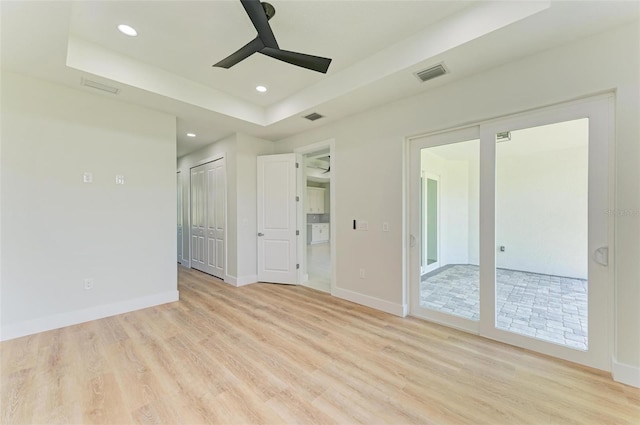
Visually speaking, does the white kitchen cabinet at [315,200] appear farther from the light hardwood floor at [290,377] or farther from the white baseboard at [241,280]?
the light hardwood floor at [290,377]

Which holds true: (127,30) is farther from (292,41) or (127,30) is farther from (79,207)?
(79,207)

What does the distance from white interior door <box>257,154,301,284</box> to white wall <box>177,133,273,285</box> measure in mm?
127

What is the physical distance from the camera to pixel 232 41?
2596 mm

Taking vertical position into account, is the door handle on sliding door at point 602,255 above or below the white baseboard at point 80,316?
above

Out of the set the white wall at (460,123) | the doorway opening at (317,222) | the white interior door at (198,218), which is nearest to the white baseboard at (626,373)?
the white wall at (460,123)

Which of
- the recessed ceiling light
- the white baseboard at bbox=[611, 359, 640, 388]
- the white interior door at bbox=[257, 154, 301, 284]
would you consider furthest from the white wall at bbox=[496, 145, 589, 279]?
the recessed ceiling light

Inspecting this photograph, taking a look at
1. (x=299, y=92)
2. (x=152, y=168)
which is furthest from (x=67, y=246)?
(x=299, y=92)

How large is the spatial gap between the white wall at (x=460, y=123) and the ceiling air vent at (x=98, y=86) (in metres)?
2.58

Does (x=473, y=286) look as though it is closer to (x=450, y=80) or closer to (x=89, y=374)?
(x=450, y=80)

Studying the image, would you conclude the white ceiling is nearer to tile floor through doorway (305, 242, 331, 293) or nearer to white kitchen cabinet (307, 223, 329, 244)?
tile floor through doorway (305, 242, 331, 293)

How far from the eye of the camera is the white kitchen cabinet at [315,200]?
10320 mm

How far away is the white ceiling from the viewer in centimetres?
200

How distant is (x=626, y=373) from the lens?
1922 millimetres

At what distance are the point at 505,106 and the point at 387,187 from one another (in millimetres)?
1451
